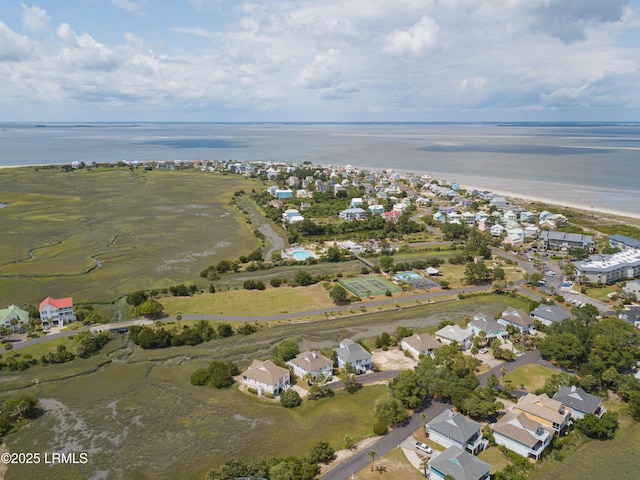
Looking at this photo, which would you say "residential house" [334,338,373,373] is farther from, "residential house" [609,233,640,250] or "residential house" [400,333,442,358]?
"residential house" [609,233,640,250]

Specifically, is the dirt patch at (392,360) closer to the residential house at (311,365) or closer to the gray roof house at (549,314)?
the residential house at (311,365)

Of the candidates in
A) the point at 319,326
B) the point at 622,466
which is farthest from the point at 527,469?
the point at 319,326

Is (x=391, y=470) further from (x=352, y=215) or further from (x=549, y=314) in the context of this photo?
(x=352, y=215)

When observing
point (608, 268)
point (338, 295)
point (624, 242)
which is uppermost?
point (624, 242)

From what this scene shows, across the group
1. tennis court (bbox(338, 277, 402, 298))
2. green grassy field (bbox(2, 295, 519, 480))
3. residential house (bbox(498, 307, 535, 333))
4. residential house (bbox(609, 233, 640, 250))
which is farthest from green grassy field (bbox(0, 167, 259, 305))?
residential house (bbox(609, 233, 640, 250))

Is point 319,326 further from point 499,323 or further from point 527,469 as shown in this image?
point 527,469

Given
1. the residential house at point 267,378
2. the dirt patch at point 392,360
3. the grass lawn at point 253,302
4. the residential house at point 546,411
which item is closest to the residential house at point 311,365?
the residential house at point 267,378

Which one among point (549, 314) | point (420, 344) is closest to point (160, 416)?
point (420, 344)
